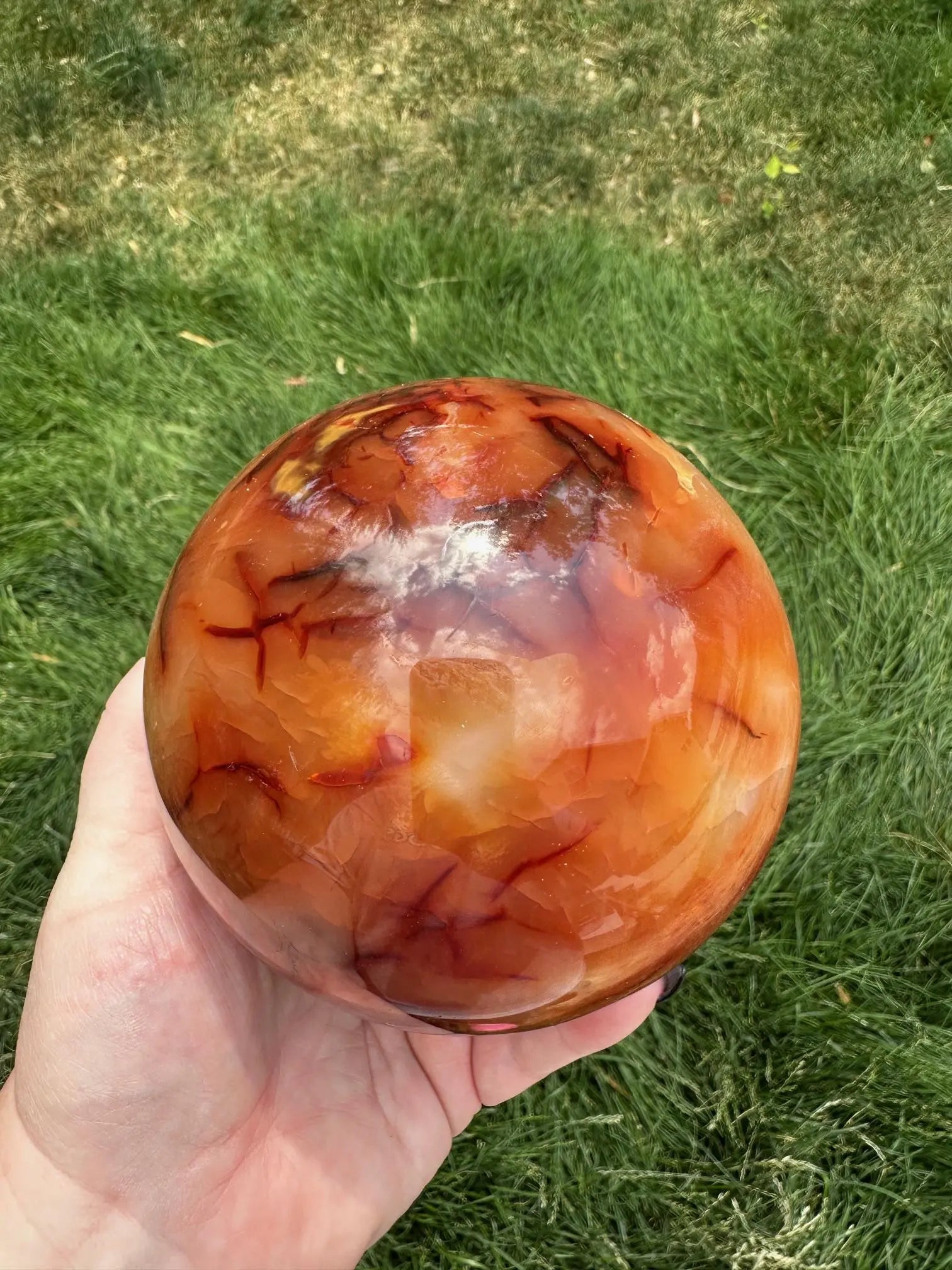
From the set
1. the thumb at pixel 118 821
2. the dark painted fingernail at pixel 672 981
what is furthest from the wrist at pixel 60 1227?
the dark painted fingernail at pixel 672 981

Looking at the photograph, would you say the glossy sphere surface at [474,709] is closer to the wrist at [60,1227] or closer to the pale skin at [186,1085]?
the pale skin at [186,1085]

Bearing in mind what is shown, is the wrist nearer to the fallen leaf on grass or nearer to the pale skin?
the pale skin

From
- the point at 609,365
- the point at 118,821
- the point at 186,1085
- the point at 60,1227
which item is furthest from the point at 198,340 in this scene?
the point at 60,1227

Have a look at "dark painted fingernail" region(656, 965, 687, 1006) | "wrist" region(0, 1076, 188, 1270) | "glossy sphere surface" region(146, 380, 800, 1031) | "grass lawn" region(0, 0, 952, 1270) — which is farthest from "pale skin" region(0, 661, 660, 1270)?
"glossy sphere surface" region(146, 380, 800, 1031)

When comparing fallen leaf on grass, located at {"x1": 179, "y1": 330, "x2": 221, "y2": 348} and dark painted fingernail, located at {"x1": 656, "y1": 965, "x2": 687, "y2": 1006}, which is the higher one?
fallen leaf on grass, located at {"x1": 179, "y1": 330, "x2": 221, "y2": 348}

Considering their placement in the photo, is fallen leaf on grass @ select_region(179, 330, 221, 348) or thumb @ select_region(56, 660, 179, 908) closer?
thumb @ select_region(56, 660, 179, 908)

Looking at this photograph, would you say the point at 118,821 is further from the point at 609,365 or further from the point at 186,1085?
the point at 609,365
